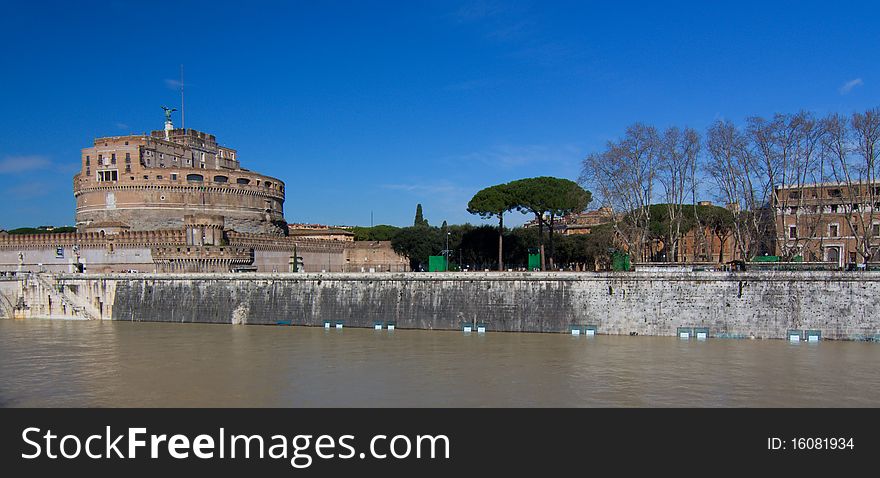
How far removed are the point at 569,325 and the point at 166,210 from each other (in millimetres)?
39336

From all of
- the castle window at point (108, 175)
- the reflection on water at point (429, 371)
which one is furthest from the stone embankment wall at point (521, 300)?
the castle window at point (108, 175)

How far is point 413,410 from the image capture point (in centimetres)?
1608

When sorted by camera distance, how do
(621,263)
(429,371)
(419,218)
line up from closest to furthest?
(429,371) < (621,263) < (419,218)

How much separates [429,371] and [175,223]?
4160cm

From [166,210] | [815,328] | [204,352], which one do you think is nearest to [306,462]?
[204,352]

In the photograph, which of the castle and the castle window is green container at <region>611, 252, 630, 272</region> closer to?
the castle

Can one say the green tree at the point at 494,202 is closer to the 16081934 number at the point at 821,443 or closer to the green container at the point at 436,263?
the green container at the point at 436,263

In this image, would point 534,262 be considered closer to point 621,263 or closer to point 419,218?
point 621,263

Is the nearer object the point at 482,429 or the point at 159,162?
the point at 482,429

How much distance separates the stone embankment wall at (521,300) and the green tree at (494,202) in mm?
10626

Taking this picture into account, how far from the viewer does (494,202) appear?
4234 cm

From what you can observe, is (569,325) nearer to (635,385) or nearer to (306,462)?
(635,385)

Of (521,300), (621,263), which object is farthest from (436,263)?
(621,263)

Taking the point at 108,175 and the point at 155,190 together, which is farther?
the point at 108,175
